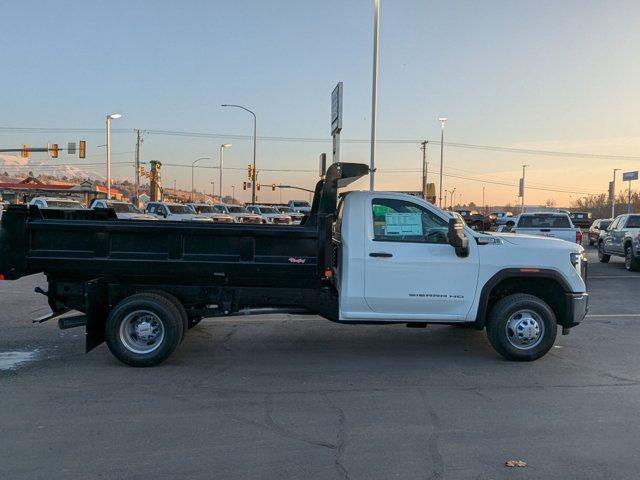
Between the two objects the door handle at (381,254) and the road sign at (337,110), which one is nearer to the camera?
the door handle at (381,254)

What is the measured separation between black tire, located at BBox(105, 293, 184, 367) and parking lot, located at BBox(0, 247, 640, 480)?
0.18m

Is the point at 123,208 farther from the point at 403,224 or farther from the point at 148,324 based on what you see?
the point at 403,224

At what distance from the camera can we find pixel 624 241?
1928 centimetres

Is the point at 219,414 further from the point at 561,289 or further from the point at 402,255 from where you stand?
the point at 561,289

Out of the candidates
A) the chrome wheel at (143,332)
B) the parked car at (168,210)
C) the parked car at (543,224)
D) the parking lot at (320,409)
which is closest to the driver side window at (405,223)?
the parking lot at (320,409)

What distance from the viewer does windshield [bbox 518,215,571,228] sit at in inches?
690

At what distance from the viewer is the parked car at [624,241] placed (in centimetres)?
1831

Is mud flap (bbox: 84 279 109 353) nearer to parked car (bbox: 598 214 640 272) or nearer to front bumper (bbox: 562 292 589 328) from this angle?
→ front bumper (bbox: 562 292 589 328)

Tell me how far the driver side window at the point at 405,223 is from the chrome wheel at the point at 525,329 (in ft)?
4.22

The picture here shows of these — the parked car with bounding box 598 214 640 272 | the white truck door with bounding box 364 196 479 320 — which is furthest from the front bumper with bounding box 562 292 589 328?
the parked car with bounding box 598 214 640 272

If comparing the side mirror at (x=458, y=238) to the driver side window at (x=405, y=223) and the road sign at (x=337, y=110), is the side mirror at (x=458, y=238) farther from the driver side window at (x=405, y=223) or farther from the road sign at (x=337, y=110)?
the road sign at (x=337, y=110)

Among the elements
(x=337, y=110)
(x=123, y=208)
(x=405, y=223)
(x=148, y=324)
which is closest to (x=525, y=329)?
(x=405, y=223)

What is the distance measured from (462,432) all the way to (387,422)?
0.63 meters

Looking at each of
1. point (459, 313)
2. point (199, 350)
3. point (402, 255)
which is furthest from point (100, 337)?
point (459, 313)
